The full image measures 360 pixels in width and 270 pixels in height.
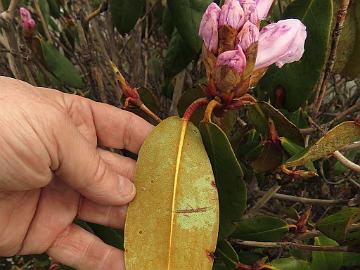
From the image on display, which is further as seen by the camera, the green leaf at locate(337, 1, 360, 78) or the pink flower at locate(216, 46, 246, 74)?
the green leaf at locate(337, 1, 360, 78)

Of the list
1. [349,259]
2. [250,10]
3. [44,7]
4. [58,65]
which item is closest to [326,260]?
[349,259]

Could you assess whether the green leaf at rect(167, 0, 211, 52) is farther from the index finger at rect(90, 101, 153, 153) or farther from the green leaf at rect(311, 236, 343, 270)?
the green leaf at rect(311, 236, 343, 270)

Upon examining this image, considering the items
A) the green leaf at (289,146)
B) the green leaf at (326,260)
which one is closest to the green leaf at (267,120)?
the green leaf at (289,146)

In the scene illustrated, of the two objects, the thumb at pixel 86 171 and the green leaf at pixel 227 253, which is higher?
the thumb at pixel 86 171

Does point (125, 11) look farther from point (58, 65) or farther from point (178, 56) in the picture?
point (58, 65)

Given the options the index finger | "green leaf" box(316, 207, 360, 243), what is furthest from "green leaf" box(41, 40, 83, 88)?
"green leaf" box(316, 207, 360, 243)

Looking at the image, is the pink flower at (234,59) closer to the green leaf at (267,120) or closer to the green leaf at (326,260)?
the green leaf at (267,120)

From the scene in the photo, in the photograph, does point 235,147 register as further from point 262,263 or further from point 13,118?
point 13,118
